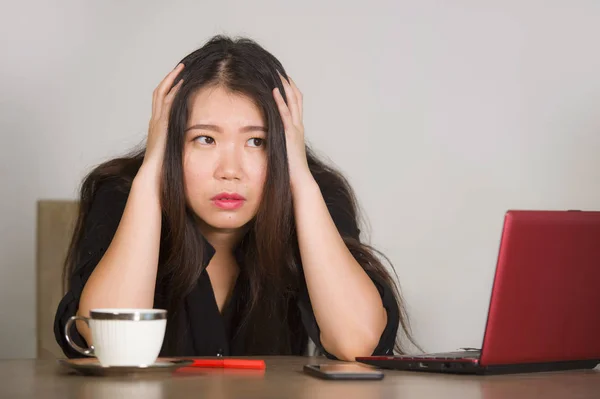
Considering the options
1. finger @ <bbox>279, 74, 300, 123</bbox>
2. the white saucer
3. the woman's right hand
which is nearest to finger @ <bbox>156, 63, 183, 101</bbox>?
the woman's right hand

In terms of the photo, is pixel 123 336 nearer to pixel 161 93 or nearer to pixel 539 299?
pixel 539 299

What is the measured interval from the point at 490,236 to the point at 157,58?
1.16m

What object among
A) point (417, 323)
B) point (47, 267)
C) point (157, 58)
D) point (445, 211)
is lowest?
point (417, 323)

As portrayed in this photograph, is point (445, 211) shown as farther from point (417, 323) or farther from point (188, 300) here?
point (188, 300)

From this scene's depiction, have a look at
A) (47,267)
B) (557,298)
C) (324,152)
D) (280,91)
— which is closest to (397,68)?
(324,152)

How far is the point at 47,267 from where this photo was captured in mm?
2137

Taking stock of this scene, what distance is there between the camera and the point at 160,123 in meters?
1.58

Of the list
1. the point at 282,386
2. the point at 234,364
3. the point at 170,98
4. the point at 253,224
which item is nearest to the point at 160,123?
the point at 170,98

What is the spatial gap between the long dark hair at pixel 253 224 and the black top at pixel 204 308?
0.08 ft

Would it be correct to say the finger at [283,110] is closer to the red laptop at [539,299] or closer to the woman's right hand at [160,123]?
the woman's right hand at [160,123]

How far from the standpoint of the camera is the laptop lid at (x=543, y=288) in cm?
92

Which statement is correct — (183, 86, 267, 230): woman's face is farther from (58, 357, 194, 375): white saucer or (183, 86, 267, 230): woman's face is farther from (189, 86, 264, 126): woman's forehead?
(58, 357, 194, 375): white saucer

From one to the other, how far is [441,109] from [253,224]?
1086 mm

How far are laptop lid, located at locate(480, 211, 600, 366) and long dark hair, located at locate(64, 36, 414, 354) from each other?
58 cm
